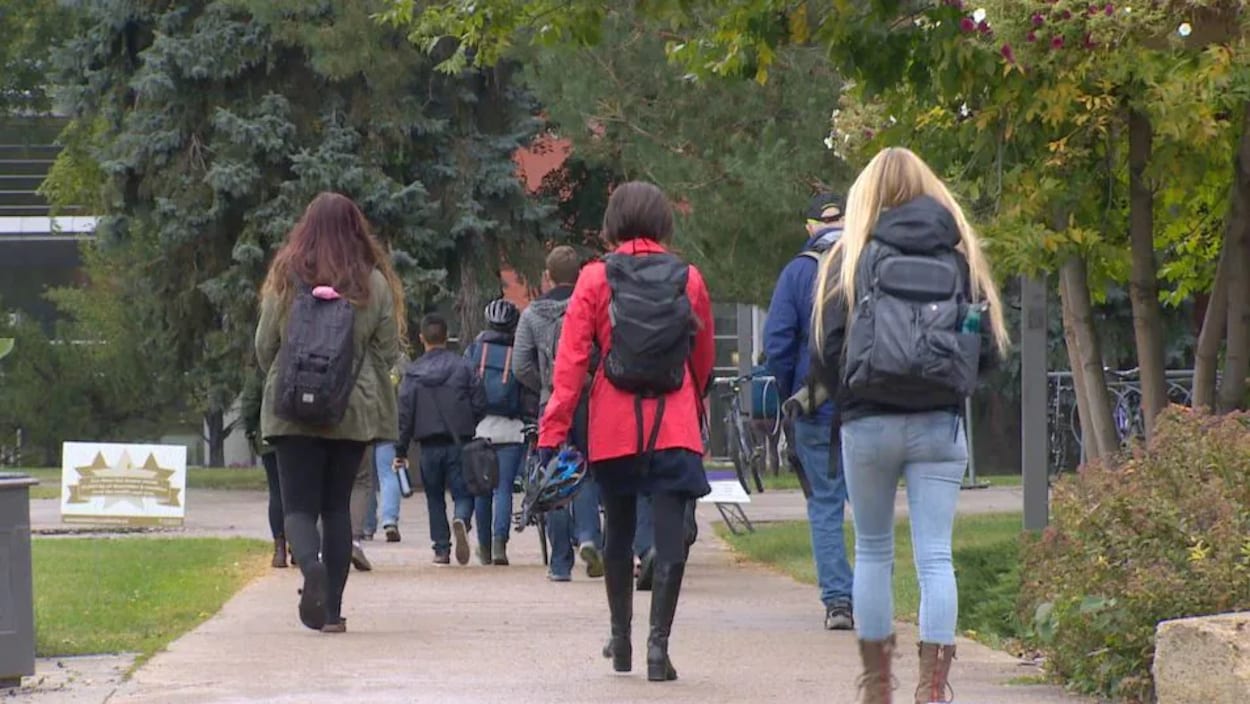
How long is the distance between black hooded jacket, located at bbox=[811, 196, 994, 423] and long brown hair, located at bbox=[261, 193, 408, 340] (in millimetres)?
3212

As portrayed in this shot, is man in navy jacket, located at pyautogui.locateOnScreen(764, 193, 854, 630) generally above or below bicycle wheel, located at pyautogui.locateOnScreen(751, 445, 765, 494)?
above

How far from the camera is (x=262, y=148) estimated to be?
974 inches

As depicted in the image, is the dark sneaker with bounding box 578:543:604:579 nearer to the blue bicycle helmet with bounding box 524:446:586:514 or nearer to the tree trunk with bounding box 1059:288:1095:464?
the tree trunk with bounding box 1059:288:1095:464

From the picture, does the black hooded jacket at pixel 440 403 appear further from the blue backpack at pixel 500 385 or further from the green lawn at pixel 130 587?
the green lawn at pixel 130 587

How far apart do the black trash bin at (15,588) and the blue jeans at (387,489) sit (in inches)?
340

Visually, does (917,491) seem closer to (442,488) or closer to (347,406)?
(347,406)

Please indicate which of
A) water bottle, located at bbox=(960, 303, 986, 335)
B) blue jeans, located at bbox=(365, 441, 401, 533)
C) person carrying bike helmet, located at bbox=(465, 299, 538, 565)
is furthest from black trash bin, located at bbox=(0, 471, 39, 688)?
blue jeans, located at bbox=(365, 441, 401, 533)

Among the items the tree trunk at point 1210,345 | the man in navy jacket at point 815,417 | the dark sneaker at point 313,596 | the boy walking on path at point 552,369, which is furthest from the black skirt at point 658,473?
the tree trunk at point 1210,345

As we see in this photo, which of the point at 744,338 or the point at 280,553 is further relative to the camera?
the point at 744,338

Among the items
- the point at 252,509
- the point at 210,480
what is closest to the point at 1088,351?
the point at 252,509

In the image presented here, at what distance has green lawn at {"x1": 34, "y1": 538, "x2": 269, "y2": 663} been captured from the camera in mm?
9367

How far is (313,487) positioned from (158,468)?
8.41 metres

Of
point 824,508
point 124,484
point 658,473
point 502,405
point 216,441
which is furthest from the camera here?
point 216,441

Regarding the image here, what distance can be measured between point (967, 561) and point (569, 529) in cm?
229
